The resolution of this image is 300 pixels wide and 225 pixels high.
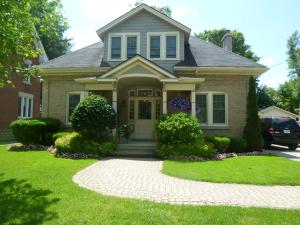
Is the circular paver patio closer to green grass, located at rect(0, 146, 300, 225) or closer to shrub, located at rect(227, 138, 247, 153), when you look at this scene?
green grass, located at rect(0, 146, 300, 225)

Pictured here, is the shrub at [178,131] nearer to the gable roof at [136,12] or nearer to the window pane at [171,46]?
the window pane at [171,46]

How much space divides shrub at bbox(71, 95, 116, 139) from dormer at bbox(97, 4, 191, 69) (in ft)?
15.0

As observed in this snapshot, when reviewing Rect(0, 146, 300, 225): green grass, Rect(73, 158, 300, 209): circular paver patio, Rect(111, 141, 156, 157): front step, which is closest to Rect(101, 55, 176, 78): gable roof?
Rect(111, 141, 156, 157): front step

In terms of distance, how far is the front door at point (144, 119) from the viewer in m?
17.4

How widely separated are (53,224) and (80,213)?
0.63 meters

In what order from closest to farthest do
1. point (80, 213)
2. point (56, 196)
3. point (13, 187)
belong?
point (80, 213) < point (56, 196) < point (13, 187)

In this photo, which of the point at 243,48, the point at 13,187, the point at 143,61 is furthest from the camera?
the point at 243,48

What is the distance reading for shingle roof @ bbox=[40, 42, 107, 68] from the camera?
1748cm

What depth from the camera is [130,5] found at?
3281 centimetres

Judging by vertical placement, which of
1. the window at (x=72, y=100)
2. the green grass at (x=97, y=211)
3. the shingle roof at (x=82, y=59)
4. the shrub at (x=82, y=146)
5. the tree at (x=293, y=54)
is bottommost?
the green grass at (x=97, y=211)

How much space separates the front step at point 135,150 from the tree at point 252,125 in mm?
5221

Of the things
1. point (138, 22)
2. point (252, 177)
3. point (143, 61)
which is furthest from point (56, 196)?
point (138, 22)

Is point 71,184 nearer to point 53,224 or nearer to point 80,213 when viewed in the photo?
point 80,213

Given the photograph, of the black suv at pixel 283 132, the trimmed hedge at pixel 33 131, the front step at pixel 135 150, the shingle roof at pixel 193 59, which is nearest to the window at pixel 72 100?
the trimmed hedge at pixel 33 131
